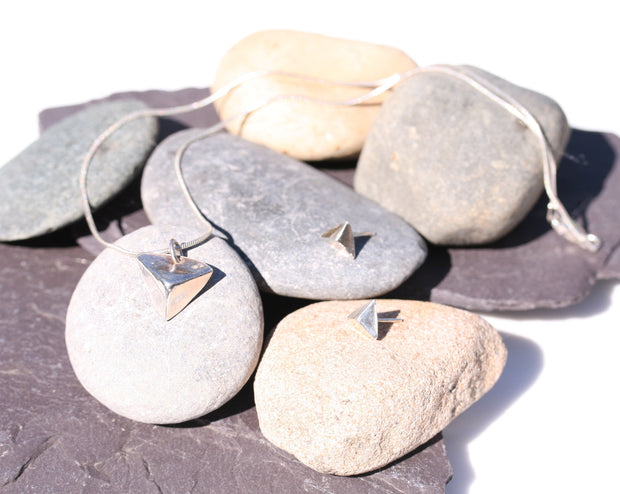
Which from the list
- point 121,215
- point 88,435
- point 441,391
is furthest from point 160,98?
point 441,391

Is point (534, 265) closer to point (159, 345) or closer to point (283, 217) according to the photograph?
point (283, 217)

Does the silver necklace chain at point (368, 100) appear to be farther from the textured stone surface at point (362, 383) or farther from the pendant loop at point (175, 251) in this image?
the textured stone surface at point (362, 383)

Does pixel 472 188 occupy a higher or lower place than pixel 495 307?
→ higher

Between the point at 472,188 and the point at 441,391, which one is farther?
the point at 472,188

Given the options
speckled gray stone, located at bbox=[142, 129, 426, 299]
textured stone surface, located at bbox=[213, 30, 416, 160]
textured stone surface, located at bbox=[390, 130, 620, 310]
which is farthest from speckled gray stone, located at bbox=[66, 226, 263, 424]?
textured stone surface, located at bbox=[213, 30, 416, 160]

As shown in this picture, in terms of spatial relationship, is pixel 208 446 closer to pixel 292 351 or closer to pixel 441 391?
pixel 292 351
